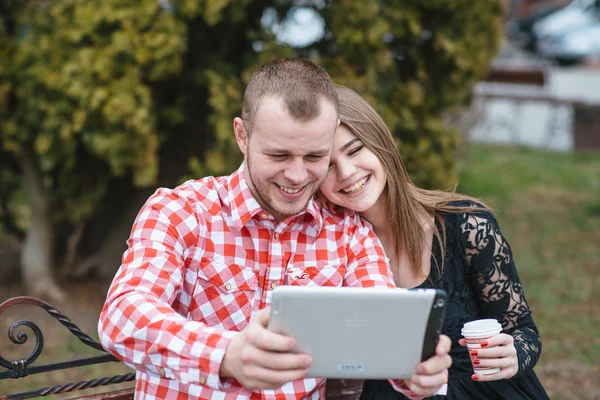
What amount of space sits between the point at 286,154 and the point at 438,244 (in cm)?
82

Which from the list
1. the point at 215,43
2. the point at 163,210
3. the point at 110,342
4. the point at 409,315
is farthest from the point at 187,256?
the point at 215,43

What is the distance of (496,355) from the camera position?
87.7 inches

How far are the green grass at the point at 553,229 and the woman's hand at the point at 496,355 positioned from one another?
1450mm

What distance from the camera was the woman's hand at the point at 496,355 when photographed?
221 centimetres

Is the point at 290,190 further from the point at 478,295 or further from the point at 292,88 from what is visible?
the point at 478,295

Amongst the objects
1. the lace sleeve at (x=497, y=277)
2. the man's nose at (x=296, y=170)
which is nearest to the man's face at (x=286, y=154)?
the man's nose at (x=296, y=170)

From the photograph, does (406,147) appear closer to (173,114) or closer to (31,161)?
(173,114)

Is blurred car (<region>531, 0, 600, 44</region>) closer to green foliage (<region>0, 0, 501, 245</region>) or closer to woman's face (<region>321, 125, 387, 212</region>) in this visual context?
green foliage (<region>0, 0, 501, 245</region>)

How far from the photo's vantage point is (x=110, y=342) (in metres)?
1.85

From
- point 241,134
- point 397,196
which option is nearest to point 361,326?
point 241,134

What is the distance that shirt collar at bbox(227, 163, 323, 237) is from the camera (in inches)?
89.0

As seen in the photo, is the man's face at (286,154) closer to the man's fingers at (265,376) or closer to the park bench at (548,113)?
the man's fingers at (265,376)

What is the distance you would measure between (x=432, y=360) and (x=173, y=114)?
339 centimetres

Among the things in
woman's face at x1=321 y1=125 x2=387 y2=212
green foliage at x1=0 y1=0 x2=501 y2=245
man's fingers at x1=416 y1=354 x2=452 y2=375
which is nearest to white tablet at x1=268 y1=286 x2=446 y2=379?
man's fingers at x1=416 y1=354 x2=452 y2=375
